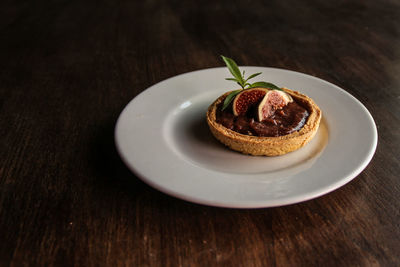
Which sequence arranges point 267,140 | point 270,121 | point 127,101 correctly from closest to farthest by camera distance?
point 267,140, point 270,121, point 127,101

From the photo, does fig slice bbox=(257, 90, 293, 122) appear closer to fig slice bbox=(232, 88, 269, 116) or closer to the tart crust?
fig slice bbox=(232, 88, 269, 116)

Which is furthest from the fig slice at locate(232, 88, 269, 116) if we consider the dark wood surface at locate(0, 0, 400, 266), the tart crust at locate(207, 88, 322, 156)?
the dark wood surface at locate(0, 0, 400, 266)

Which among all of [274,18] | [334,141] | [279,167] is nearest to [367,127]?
[334,141]

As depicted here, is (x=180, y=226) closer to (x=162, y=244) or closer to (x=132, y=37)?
(x=162, y=244)

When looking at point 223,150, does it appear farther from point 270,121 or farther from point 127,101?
point 127,101

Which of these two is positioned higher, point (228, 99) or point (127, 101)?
point (228, 99)

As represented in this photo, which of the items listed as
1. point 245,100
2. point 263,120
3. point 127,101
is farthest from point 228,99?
point 127,101
